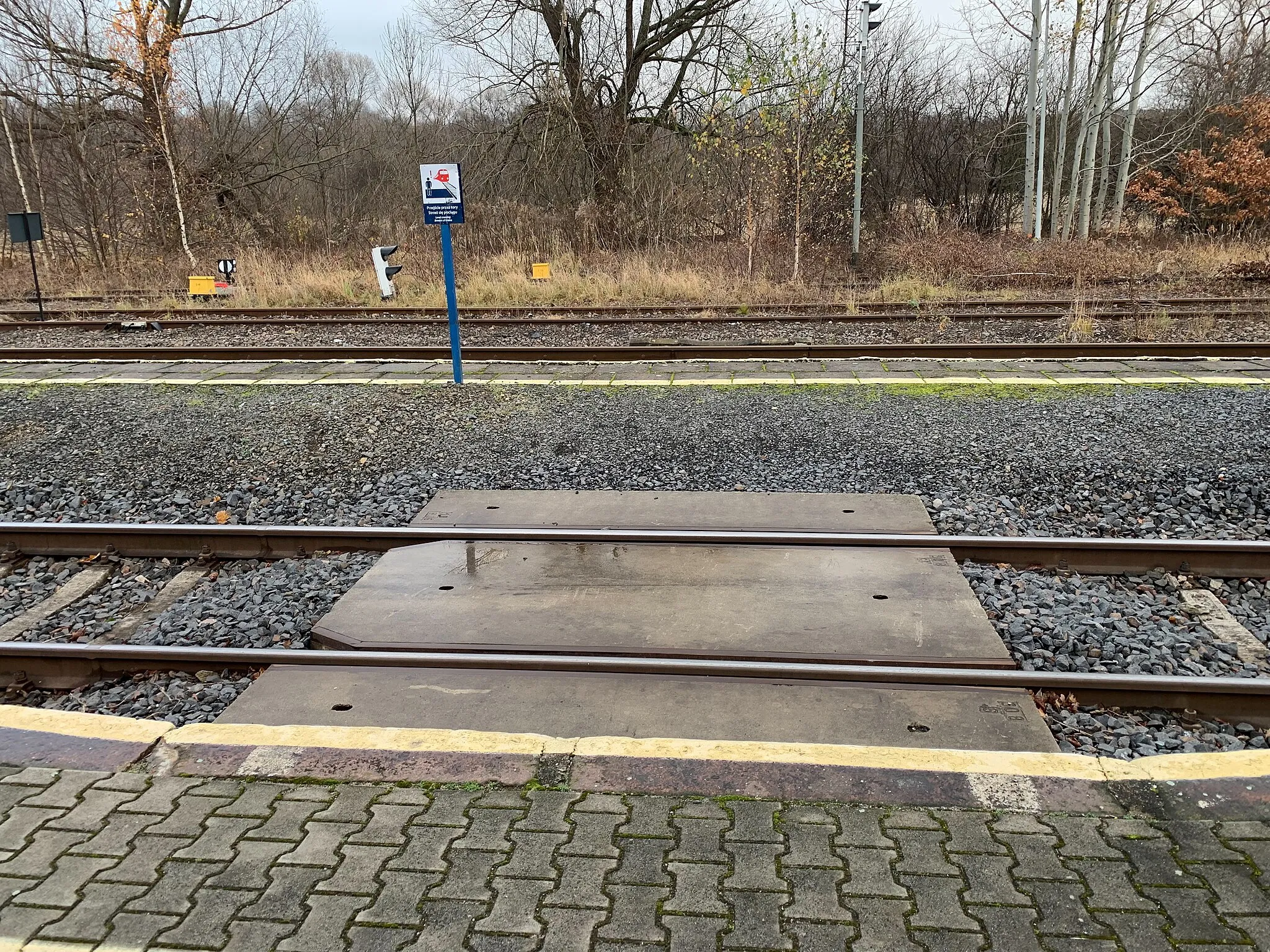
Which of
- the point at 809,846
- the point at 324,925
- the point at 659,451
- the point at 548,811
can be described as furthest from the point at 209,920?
the point at 659,451

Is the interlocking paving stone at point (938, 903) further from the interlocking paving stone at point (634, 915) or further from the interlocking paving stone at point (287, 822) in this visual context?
the interlocking paving stone at point (287, 822)

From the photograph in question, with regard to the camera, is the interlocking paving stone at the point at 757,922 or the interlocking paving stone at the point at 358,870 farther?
the interlocking paving stone at the point at 358,870

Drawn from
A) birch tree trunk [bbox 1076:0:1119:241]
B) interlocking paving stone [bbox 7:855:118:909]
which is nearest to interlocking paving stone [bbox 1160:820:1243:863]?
interlocking paving stone [bbox 7:855:118:909]

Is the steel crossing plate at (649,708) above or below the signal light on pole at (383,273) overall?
below

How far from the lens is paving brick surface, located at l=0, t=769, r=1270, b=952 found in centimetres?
256

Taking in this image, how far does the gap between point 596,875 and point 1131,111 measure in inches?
1126

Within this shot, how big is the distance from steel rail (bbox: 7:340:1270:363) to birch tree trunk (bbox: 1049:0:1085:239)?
52.5 feet

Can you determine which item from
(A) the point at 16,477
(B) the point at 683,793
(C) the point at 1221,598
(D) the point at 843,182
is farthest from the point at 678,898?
(D) the point at 843,182

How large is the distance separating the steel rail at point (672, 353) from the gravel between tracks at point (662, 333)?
24.5 inches

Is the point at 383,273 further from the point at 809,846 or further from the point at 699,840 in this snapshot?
the point at 809,846

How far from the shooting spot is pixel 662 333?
12852mm

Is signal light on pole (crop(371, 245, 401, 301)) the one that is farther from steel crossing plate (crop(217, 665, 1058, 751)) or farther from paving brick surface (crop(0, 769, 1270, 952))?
paving brick surface (crop(0, 769, 1270, 952))

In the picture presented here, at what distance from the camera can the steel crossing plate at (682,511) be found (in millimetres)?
5836

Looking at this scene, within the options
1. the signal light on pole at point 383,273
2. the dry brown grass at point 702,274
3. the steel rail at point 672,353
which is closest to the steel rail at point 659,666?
the steel rail at point 672,353
